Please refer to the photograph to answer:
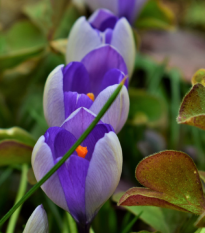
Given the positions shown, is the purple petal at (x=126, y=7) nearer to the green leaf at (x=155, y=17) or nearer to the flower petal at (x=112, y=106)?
the green leaf at (x=155, y=17)

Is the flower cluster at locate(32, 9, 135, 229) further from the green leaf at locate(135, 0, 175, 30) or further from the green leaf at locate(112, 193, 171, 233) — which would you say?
the green leaf at locate(135, 0, 175, 30)

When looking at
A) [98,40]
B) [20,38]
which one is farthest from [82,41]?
[20,38]

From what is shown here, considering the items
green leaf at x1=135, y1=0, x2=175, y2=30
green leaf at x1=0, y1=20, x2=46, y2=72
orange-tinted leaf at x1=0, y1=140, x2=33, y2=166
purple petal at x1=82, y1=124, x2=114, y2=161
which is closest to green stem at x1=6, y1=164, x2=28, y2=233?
orange-tinted leaf at x1=0, y1=140, x2=33, y2=166

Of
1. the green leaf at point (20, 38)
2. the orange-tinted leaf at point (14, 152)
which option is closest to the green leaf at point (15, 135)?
the orange-tinted leaf at point (14, 152)

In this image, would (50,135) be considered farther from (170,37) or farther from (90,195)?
(170,37)

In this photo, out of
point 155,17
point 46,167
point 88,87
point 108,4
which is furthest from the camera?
point 155,17

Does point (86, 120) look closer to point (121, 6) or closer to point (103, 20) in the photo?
point (103, 20)
